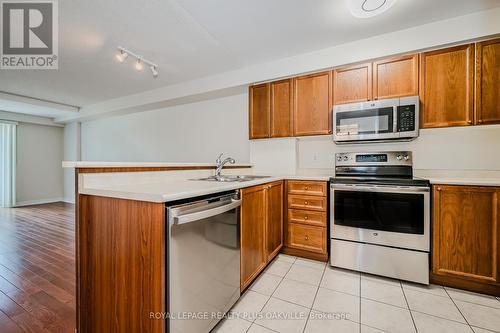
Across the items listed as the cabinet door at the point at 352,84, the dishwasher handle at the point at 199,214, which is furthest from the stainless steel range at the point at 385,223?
the dishwasher handle at the point at 199,214

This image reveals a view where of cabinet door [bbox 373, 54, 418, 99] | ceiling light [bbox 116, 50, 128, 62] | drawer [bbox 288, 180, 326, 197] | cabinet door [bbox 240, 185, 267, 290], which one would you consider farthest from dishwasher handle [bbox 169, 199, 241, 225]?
ceiling light [bbox 116, 50, 128, 62]

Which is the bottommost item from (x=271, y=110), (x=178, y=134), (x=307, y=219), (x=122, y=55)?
(x=307, y=219)

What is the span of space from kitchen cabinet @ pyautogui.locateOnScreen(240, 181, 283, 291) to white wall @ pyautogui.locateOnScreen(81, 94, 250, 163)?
4.79 feet

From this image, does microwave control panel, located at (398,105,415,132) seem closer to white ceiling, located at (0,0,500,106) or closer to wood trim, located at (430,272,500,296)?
white ceiling, located at (0,0,500,106)

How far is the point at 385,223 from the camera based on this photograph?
6.65 feet

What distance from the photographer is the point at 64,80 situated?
3676 mm

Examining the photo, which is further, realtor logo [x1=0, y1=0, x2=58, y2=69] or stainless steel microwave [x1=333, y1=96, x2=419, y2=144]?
Answer: stainless steel microwave [x1=333, y1=96, x2=419, y2=144]

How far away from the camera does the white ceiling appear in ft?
6.36

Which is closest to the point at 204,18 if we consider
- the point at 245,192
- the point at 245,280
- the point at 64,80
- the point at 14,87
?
the point at 245,192

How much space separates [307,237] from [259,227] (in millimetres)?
769

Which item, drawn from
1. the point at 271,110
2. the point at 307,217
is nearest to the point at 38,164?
the point at 271,110

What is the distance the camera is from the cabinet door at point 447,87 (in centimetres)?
203

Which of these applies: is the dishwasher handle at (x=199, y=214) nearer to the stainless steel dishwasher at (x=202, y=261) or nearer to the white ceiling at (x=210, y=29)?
the stainless steel dishwasher at (x=202, y=261)

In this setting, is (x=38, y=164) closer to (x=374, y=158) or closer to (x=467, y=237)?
(x=374, y=158)
